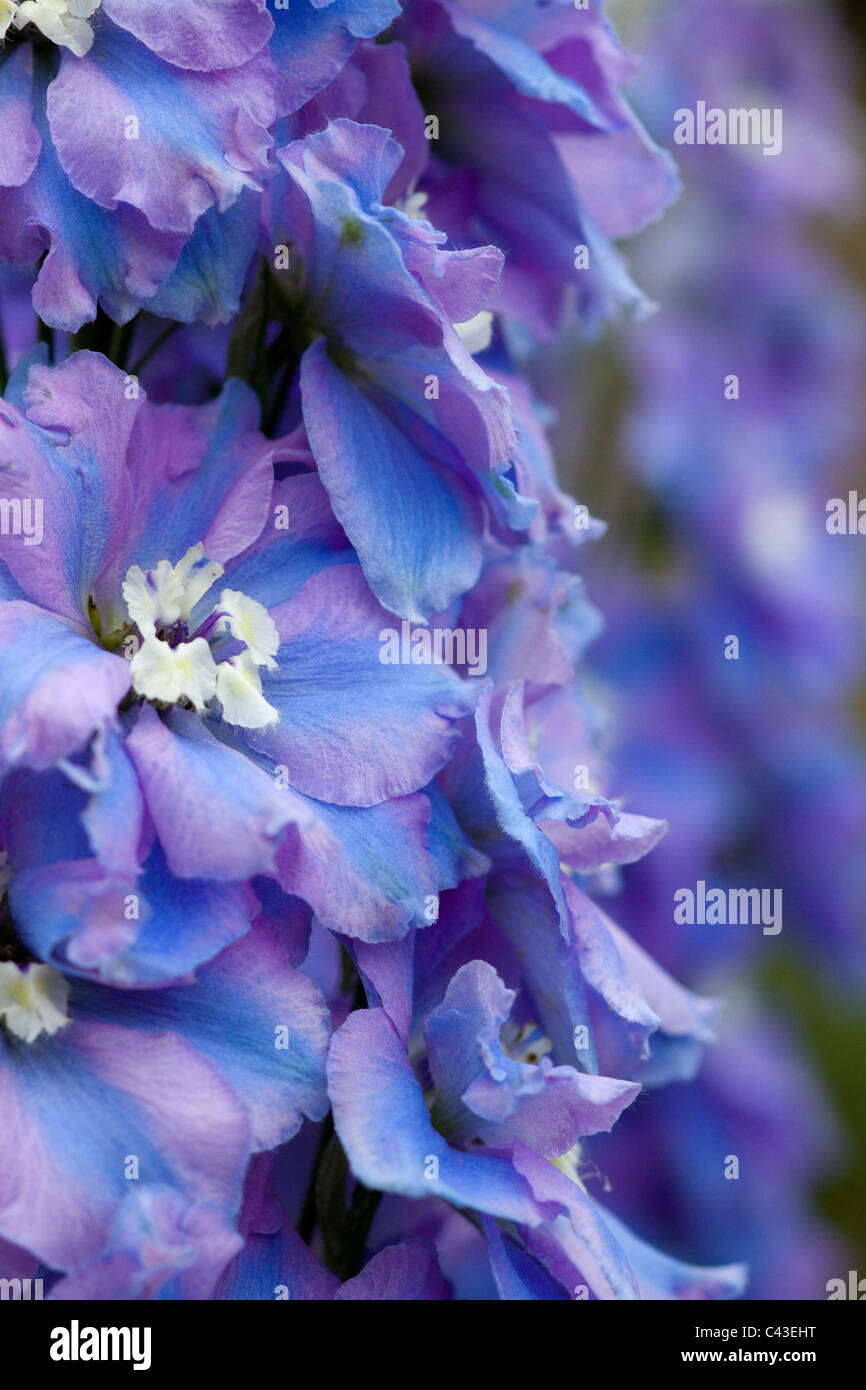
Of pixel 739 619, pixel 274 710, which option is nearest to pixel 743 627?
pixel 739 619

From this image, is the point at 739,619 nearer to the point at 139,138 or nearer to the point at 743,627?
the point at 743,627

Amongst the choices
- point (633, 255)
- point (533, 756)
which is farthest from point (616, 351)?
point (533, 756)

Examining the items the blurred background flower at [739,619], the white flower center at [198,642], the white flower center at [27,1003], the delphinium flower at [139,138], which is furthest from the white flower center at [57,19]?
the blurred background flower at [739,619]

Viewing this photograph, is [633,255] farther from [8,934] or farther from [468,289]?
[8,934]

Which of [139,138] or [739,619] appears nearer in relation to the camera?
[139,138]

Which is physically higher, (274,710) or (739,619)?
(739,619)

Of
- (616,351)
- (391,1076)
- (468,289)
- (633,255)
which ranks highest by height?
(633,255)

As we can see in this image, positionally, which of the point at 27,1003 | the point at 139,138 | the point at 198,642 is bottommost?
the point at 27,1003
